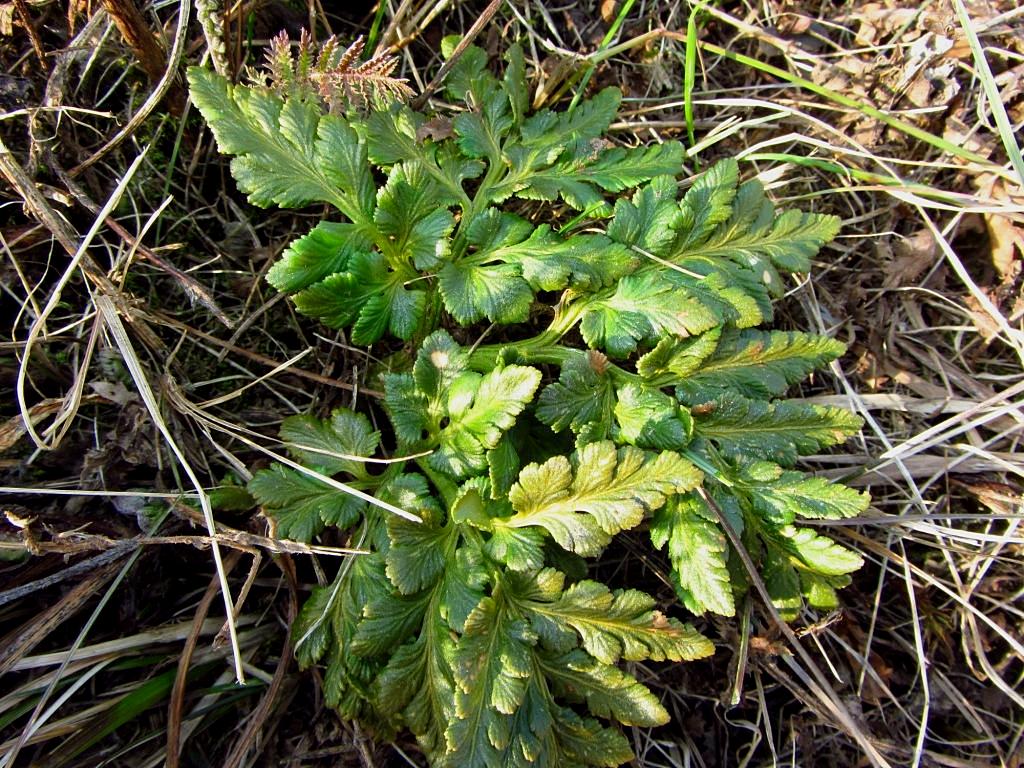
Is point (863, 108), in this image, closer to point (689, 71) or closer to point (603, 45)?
point (689, 71)

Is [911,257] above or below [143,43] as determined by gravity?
below

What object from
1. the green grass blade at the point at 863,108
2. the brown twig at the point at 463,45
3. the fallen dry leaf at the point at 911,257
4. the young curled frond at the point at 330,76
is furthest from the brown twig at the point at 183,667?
the fallen dry leaf at the point at 911,257

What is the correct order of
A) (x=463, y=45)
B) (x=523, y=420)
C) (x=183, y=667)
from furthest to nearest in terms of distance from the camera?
(x=463, y=45) < (x=523, y=420) < (x=183, y=667)

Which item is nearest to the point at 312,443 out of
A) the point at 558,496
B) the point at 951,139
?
the point at 558,496

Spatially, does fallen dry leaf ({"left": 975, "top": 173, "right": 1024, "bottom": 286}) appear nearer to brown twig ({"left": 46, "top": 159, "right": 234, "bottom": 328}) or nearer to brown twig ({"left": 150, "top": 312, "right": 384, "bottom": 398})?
brown twig ({"left": 150, "top": 312, "right": 384, "bottom": 398})

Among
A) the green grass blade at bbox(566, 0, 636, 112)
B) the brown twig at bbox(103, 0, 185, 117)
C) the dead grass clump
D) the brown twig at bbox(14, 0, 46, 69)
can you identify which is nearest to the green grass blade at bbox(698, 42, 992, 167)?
the dead grass clump

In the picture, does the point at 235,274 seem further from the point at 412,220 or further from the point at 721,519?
the point at 721,519

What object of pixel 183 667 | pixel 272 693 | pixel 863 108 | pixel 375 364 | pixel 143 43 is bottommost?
pixel 272 693

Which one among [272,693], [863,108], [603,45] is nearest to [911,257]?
[863,108]

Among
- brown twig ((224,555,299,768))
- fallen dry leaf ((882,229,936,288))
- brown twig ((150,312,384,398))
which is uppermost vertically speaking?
fallen dry leaf ((882,229,936,288))
